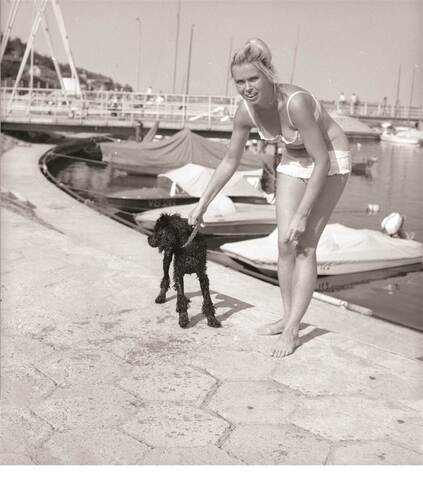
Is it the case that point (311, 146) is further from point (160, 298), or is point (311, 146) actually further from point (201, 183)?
point (201, 183)

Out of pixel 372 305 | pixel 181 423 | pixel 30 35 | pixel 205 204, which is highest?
pixel 30 35

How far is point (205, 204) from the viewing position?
3.90 meters

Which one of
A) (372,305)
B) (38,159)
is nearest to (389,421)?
(372,305)

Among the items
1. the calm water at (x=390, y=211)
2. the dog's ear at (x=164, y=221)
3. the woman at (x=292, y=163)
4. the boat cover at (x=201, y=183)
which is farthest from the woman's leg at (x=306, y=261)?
the boat cover at (x=201, y=183)

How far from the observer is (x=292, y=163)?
3633 mm

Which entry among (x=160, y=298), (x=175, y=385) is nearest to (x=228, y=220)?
(x=160, y=298)

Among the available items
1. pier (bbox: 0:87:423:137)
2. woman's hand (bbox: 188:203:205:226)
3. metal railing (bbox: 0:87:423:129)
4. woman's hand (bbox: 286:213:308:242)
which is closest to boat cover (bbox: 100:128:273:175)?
pier (bbox: 0:87:423:137)

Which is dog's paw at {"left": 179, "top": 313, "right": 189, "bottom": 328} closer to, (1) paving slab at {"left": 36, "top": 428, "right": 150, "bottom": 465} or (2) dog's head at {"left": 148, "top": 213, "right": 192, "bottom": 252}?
(2) dog's head at {"left": 148, "top": 213, "right": 192, "bottom": 252}

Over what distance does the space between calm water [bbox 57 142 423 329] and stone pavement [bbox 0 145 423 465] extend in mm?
4005

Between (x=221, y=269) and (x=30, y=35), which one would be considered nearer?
(x=221, y=269)

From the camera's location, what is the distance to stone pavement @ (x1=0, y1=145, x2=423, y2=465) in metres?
2.67

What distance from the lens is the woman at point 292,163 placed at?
3260 millimetres
